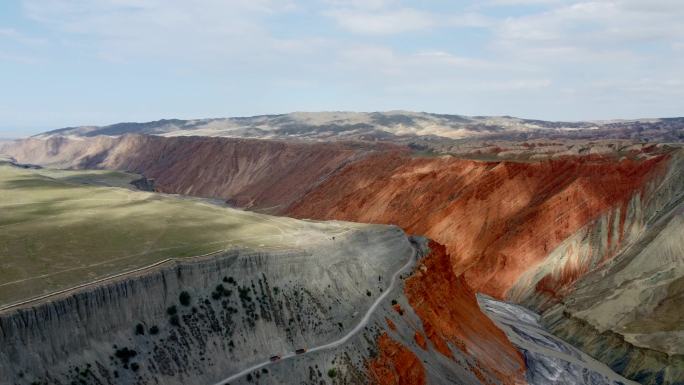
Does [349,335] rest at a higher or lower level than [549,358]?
higher

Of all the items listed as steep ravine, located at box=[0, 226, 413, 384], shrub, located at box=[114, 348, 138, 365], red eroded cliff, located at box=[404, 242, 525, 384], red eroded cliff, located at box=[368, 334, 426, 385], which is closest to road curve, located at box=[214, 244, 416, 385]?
steep ravine, located at box=[0, 226, 413, 384]

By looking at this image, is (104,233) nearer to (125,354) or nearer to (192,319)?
(192,319)

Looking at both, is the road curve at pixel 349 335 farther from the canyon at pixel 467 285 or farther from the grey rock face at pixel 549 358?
the grey rock face at pixel 549 358

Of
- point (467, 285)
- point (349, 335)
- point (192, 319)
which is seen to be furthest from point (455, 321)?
point (192, 319)

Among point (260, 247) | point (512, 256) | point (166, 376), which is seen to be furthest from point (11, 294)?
point (512, 256)

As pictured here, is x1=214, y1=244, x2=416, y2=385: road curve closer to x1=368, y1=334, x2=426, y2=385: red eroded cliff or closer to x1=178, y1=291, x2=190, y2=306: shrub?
x1=368, y1=334, x2=426, y2=385: red eroded cliff

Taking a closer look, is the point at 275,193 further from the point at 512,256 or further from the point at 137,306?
the point at 137,306

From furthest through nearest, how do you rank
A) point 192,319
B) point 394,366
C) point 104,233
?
point 104,233 < point 394,366 < point 192,319
